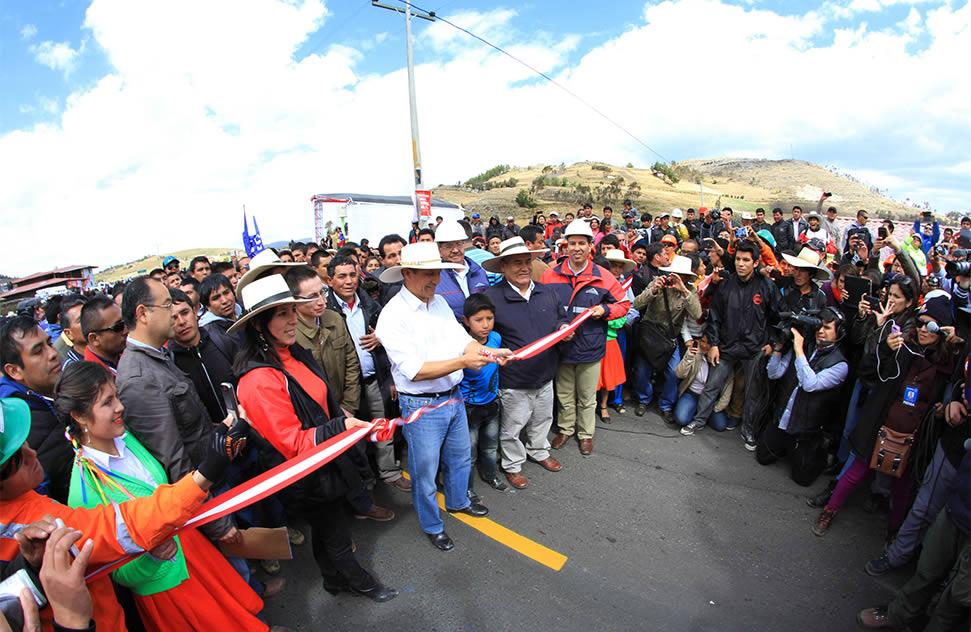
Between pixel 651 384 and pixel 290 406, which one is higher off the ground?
pixel 290 406

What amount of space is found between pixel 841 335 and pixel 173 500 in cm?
509

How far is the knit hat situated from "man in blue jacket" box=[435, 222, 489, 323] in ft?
12.0

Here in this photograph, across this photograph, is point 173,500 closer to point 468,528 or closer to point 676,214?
point 468,528

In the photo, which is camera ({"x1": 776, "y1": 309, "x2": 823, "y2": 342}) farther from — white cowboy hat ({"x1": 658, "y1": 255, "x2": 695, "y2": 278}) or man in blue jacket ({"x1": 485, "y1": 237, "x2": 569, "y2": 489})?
man in blue jacket ({"x1": 485, "y1": 237, "x2": 569, "y2": 489})

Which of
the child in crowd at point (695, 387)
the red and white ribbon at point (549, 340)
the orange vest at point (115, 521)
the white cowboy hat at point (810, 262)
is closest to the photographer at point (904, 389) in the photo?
the white cowboy hat at point (810, 262)

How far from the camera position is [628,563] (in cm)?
358

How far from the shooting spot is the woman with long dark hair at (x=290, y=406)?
8.30ft

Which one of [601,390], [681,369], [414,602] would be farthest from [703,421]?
[414,602]

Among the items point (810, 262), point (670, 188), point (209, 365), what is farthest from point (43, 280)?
point (670, 188)

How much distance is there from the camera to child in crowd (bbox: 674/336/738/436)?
5598 mm

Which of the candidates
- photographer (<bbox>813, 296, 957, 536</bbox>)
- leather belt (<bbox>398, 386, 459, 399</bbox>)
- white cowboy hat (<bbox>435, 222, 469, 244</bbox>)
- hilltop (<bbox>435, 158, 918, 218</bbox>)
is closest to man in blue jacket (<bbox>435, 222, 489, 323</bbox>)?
white cowboy hat (<bbox>435, 222, 469, 244</bbox>)

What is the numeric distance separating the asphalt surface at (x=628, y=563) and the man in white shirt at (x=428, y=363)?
479 millimetres

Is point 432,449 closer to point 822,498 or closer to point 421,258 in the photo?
point 421,258

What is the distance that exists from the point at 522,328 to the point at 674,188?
136 ft
